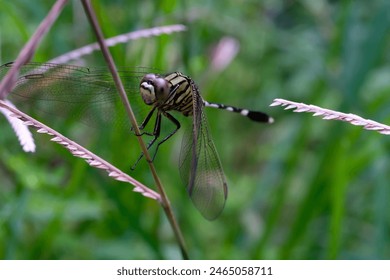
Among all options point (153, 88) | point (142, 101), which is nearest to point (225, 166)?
point (142, 101)

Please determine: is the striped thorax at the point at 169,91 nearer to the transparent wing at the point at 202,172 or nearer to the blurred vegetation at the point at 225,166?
the transparent wing at the point at 202,172

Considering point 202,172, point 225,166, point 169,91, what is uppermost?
point 169,91

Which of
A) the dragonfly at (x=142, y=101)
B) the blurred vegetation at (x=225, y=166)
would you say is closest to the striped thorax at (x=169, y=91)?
the dragonfly at (x=142, y=101)

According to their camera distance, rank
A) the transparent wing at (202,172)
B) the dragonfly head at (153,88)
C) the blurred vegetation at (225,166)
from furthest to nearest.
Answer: the blurred vegetation at (225,166)
the dragonfly head at (153,88)
the transparent wing at (202,172)

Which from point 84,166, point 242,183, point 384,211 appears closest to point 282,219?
point 242,183

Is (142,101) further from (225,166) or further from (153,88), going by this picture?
(225,166)
